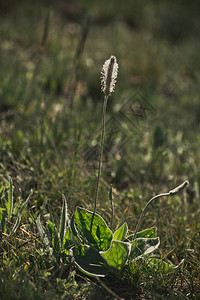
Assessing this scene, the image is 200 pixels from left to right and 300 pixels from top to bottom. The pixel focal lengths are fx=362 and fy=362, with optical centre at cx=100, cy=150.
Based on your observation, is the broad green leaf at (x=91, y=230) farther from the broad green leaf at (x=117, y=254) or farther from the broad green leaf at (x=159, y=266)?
the broad green leaf at (x=159, y=266)

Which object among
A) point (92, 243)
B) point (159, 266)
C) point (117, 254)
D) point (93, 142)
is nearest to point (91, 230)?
point (92, 243)

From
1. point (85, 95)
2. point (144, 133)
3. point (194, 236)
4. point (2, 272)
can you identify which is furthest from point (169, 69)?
point (2, 272)

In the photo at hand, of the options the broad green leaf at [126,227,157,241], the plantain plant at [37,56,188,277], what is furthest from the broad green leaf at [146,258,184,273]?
the broad green leaf at [126,227,157,241]

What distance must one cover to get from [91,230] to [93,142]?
1305 millimetres

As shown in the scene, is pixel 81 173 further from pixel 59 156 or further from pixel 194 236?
pixel 194 236

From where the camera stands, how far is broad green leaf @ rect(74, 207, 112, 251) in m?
1.66

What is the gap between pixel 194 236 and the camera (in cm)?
196

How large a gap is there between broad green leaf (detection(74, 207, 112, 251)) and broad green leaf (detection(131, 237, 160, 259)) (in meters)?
0.12

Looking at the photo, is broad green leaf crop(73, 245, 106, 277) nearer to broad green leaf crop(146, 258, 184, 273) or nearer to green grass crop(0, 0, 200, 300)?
green grass crop(0, 0, 200, 300)

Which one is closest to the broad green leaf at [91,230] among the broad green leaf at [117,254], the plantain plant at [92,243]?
the plantain plant at [92,243]

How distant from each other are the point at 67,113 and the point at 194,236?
1644 mm

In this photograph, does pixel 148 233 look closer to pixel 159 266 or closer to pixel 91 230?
pixel 159 266

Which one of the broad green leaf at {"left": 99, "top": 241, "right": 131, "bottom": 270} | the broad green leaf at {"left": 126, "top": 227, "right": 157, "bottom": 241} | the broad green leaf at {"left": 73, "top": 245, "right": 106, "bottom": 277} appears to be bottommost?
the broad green leaf at {"left": 73, "top": 245, "right": 106, "bottom": 277}

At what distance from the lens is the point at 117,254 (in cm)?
155
